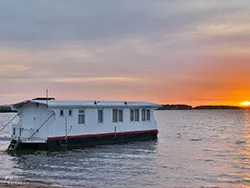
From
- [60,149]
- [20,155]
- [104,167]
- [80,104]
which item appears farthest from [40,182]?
[80,104]

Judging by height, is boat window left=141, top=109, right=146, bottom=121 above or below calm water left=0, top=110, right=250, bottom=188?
above

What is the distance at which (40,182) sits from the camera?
16969mm

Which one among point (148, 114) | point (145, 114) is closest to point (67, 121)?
point (145, 114)

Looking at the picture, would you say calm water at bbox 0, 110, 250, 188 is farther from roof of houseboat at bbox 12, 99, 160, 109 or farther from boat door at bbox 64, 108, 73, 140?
roof of houseboat at bbox 12, 99, 160, 109

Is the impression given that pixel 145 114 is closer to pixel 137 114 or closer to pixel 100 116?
pixel 137 114

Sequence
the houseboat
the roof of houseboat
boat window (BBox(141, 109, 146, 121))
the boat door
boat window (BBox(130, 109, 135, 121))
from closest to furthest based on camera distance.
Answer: the houseboat → the roof of houseboat → the boat door → boat window (BBox(130, 109, 135, 121)) → boat window (BBox(141, 109, 146, 121))

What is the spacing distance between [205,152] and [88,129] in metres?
8.94

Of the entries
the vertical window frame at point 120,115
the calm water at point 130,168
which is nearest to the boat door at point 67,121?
the calm water at point 130,168

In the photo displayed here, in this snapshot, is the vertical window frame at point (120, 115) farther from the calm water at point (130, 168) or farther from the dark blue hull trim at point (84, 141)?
the calm water at point (130, 168)

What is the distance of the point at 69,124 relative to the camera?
95.0ft

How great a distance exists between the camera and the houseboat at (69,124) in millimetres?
27703

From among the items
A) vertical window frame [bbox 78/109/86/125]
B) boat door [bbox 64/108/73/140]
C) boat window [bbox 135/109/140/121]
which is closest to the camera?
boat door [bbox 64/108/73/140]

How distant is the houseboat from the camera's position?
90.9 feet

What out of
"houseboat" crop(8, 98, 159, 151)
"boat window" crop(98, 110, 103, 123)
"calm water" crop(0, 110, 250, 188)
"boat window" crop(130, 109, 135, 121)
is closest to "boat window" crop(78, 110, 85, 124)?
"houseboat" crop(8, 98, 159, 151)
